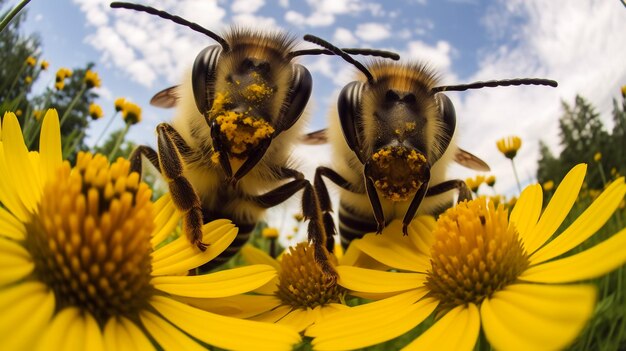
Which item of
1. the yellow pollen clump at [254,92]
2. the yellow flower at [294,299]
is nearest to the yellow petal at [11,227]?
the yellow flower at [294,299]

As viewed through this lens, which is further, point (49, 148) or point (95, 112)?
point (95, 112)

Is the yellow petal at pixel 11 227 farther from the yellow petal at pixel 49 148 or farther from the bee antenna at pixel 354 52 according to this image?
the bee antenna at pixel 354 52

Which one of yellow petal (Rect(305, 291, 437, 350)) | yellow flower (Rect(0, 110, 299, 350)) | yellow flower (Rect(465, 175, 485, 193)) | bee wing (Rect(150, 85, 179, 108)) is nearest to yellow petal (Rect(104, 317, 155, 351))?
yellow flower (Rect(0, 110, 299, 350))

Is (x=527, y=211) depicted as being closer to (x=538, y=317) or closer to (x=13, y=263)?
(x=538, y=317)

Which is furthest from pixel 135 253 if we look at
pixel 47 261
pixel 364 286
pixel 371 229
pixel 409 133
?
pixel 371 229

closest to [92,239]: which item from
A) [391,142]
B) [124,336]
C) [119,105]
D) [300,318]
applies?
[124,336]

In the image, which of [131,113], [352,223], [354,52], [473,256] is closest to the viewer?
[473,256]
